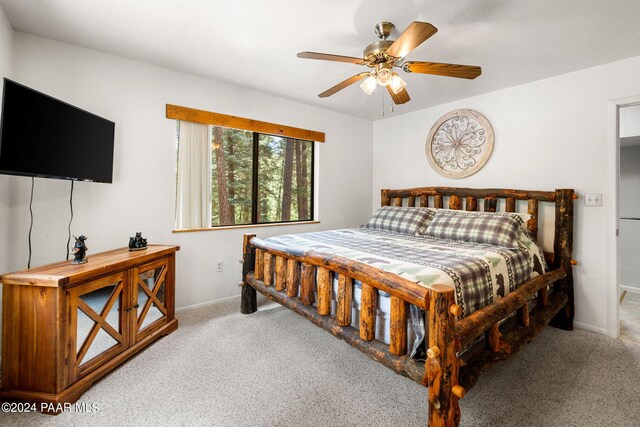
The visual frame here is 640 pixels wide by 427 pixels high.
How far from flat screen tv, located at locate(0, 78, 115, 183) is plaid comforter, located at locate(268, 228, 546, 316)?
5.21ft

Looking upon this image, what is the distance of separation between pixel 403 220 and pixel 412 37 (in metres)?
2.06

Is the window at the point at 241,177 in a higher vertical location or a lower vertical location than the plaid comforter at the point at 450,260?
higher

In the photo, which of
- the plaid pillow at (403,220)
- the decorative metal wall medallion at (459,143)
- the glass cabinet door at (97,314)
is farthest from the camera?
the decorative metal wall medallion at (459,143)

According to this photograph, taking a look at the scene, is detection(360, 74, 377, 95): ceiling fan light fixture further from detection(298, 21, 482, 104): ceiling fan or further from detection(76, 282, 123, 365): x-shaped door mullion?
detection(76, 282, 123, 365): x-shaped door mullion

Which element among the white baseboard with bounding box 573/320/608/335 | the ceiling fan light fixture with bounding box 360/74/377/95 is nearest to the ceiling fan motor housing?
the ceiling fan light fixture with bounding box 360/74/377/95

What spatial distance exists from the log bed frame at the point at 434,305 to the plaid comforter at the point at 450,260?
102 mm

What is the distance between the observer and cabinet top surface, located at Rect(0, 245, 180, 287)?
1.49 meters

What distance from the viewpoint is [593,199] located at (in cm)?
251

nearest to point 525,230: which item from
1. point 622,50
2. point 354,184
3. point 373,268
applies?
point 622,50

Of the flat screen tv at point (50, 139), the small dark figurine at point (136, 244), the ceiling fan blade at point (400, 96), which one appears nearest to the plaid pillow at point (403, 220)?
the ceiling fan blade at point (400, 96)

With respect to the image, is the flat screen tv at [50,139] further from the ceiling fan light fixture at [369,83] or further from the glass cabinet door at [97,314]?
the ceiling fan light fixture at [369,83]

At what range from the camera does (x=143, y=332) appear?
2.12m

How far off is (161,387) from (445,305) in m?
1.75

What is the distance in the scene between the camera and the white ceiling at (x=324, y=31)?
5.82 feet
